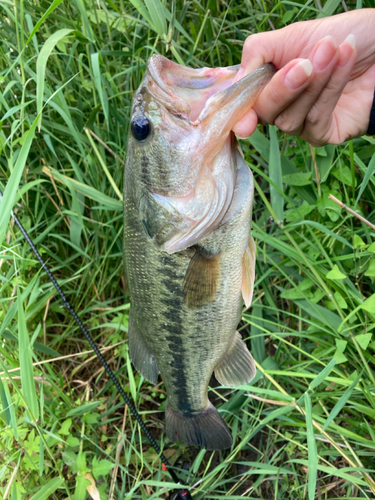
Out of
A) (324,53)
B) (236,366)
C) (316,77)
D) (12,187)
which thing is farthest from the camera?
(236,366)

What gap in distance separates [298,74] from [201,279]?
87cm

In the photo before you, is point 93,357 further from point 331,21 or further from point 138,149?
point 331,21

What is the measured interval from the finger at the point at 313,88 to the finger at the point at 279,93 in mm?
38

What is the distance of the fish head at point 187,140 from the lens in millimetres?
1287

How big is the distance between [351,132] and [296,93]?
22.3 inches

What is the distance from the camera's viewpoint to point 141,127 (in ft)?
4.51

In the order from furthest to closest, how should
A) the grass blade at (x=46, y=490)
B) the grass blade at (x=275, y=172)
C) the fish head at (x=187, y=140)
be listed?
the grass blade at (x=275, y=172)
the grass blade at (x=46, y=490)
the fish head at (x=187, y=140)

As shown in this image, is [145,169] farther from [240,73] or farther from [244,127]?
[240,73]

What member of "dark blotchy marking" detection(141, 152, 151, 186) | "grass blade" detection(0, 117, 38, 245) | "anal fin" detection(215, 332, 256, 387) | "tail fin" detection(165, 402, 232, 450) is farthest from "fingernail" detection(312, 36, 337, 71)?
"tail fin" detection(165, 402, 232, 450)

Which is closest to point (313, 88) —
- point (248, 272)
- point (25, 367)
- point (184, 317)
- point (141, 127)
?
point (141, 127)

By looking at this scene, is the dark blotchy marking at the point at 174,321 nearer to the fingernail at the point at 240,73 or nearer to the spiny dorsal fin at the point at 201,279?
the spiny dorsal fin at the point at 201,279

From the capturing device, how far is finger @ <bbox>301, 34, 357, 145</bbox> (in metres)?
1.19

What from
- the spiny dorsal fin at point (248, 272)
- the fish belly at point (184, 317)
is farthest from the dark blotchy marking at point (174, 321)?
the spiny dorsal fin at point (248, 272)

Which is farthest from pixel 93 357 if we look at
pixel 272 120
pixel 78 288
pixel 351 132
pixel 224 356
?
pixel 351 132
